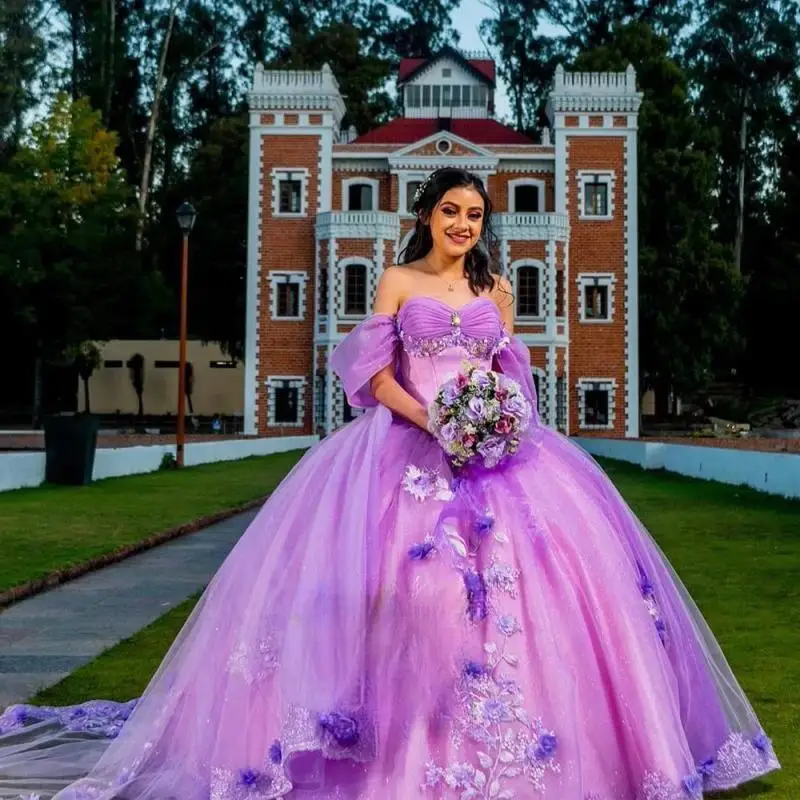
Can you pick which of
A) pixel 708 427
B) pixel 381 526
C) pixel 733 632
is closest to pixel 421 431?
pixel 381 526

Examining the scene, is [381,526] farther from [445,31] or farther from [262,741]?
[445,31]

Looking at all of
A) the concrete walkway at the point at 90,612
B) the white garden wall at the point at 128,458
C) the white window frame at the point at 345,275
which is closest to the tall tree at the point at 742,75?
the white window frame at the point at 345,275

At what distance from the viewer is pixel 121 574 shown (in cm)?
967

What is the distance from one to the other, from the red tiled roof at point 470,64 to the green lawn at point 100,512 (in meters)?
32.7

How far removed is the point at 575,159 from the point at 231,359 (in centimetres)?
1820

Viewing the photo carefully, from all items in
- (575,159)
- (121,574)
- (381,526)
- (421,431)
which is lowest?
(121,574)

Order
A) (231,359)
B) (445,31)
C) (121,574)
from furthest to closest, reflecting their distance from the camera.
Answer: (445,31) < (231,359) < (121,574)

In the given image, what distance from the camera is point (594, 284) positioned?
4450cm

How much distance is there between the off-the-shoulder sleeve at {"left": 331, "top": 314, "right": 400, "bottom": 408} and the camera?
171 inches

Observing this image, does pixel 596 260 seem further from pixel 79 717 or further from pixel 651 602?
pixel 651 602

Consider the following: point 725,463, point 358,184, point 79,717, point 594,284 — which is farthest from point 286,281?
point 79,717

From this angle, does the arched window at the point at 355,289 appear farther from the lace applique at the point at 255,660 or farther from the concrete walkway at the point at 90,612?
the lace applique at the point at 255,660

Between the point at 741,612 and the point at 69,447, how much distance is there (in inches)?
504

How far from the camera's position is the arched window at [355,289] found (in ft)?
144
